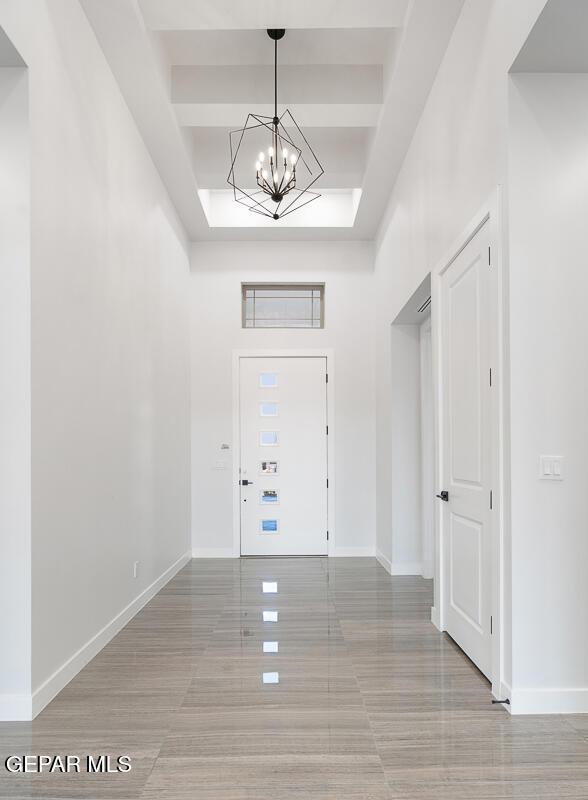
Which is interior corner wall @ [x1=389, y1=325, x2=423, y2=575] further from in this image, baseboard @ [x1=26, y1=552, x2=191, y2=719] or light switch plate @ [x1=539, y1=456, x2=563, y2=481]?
light switch plate @ [x1=539, y1=456, x2=563, y2=481]

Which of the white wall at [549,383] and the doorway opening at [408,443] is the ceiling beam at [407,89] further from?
the doorway opening at [408,443]

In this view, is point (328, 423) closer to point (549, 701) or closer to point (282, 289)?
point (282, 289)

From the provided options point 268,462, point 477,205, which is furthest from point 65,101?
point 268,462

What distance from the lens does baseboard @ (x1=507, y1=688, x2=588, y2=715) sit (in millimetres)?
2855

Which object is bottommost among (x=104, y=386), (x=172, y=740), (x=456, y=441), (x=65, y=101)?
(x=172, y=740)

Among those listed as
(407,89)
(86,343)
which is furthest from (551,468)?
(407,89)

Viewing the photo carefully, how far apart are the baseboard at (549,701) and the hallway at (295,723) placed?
4 cm

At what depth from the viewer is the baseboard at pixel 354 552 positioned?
7348 mm

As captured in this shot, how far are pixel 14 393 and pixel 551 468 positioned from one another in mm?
2356

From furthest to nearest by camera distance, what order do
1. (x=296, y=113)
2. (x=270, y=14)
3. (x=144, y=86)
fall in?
(x=296, y=113) → (x=144, y=86) → (x=270, y=14)

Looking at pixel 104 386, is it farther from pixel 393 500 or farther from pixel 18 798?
pixel 393 500

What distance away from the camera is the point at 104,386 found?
405cm

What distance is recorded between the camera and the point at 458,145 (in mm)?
3795

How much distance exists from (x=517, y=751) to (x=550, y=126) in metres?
2.59
